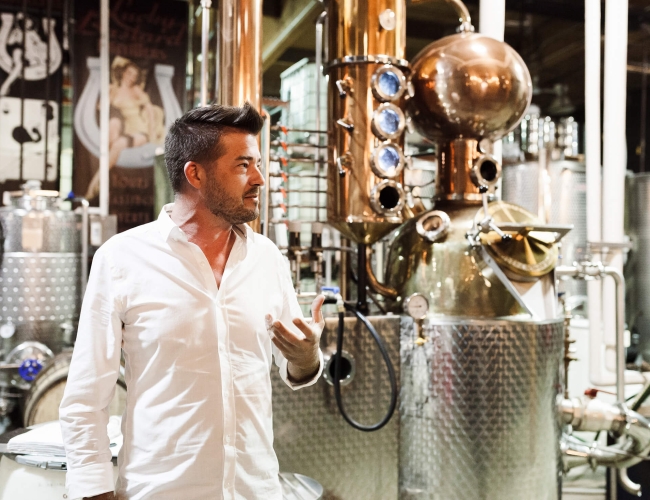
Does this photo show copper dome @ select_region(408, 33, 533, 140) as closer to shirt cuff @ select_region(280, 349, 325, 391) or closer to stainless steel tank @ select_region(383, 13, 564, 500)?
stainless steel tank @ select_region(383, 13, 564, 500)

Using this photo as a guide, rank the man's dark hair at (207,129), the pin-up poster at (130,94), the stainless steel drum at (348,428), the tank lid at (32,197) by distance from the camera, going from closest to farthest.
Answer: the man's dark hair at (207,129)
the stainless steel drum at (348,428)
the tank lid at (32,197)
the pin-up poster at (130,94)

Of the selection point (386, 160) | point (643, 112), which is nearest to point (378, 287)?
point (386, 160)

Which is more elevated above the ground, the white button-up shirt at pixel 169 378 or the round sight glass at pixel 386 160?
the round sight glass at pixel 386 160

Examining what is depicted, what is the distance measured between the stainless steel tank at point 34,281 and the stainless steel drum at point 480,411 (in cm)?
255

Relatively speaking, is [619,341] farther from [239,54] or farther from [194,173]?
[194,173]

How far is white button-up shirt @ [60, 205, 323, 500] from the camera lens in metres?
1.55

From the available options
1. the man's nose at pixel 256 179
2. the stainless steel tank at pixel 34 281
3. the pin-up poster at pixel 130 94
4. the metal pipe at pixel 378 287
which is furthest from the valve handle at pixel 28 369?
the man's nose at pixel 256 179

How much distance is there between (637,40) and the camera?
7.25 meters

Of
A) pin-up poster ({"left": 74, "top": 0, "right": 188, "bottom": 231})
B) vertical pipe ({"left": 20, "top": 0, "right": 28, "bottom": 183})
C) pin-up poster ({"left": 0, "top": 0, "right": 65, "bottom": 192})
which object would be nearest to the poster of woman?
pin-up poster ({"left": 74, "top": 0, "right": 188, "bottom": 231})

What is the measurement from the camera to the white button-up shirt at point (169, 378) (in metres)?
1.55

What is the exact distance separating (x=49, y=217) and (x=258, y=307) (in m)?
3.07

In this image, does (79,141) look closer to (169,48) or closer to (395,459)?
(169,48)

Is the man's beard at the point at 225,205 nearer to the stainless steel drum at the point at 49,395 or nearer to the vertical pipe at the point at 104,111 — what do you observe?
the stainless steel drum at the point at 49,395

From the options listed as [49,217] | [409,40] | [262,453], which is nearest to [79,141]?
[49,217]
